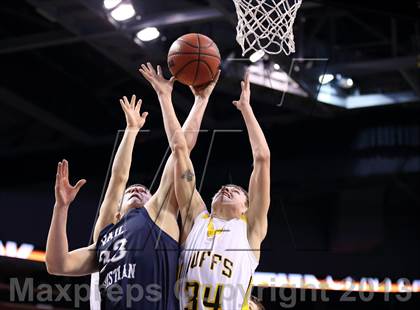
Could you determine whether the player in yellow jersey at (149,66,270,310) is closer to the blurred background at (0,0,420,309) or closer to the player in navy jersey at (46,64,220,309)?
the player in navy jersey at (46,64,220,309)

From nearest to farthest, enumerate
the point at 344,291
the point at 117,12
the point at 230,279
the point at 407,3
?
the point at 230,279 → the point at 407,3 → the point at 117,12 → the point at 344,291

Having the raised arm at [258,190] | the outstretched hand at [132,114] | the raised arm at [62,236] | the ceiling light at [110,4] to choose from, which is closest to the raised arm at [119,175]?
the outstretched hand at [132,114]

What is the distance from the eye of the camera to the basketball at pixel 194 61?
4.18 meters

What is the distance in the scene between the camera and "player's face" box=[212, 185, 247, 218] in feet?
13.6

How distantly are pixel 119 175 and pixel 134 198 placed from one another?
0.21m

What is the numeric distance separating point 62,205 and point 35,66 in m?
5.53

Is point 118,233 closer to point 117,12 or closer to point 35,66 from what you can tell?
point 117,12

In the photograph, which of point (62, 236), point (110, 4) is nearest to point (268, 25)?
point (62, 236)

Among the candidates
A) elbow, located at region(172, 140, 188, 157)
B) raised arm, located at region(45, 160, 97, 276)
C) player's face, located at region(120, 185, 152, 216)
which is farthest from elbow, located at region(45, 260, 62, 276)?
elbow, located at region(172, 140, 188, 157)

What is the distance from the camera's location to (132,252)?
395 cm

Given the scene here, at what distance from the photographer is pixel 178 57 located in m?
4.20

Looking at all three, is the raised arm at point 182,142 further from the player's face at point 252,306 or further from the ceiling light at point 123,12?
the ceiling light at point 123,12

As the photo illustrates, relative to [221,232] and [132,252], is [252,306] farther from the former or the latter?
[132,252]

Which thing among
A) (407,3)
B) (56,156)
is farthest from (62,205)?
(56,156)
